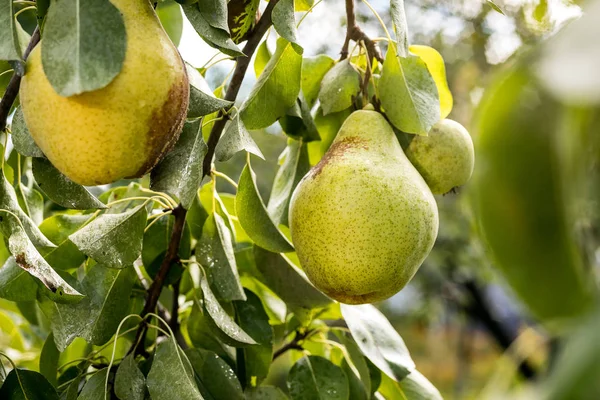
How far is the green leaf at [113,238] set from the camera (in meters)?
0.76

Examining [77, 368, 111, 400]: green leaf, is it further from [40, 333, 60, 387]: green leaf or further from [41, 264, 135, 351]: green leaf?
[40, 333, 60, 387]: green leaf

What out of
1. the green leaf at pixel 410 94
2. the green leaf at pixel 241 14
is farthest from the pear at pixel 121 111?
the green leaf at pixel 410 94

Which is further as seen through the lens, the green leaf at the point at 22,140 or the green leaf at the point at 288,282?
the green leaf at the point at 288,282

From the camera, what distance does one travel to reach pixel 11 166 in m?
1.04

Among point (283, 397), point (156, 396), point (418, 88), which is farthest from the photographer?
point (283, 397)

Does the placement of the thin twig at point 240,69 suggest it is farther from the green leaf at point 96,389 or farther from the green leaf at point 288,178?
the green leaf at point 96,389

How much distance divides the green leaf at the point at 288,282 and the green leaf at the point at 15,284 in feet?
1.00

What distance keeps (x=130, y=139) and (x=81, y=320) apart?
11.9 inches

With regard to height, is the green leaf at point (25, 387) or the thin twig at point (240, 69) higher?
the thin twig at point (240, 69)

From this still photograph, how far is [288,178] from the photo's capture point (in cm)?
101

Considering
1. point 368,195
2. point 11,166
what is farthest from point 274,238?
point 11,166

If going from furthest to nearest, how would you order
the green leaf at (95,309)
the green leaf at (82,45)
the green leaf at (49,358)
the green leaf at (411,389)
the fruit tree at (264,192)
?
1. the green leaf at (411,389)
2. the green leaf at (49,358)
3. the green leaf at (95,309)
4. the green leaf at (82,45)
5. the fruit tree at (264,192)

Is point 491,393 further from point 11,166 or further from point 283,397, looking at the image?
point 11,166

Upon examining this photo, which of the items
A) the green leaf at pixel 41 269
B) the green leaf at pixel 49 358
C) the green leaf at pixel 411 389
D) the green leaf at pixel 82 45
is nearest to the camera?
the green leaf at pixel 82 45
